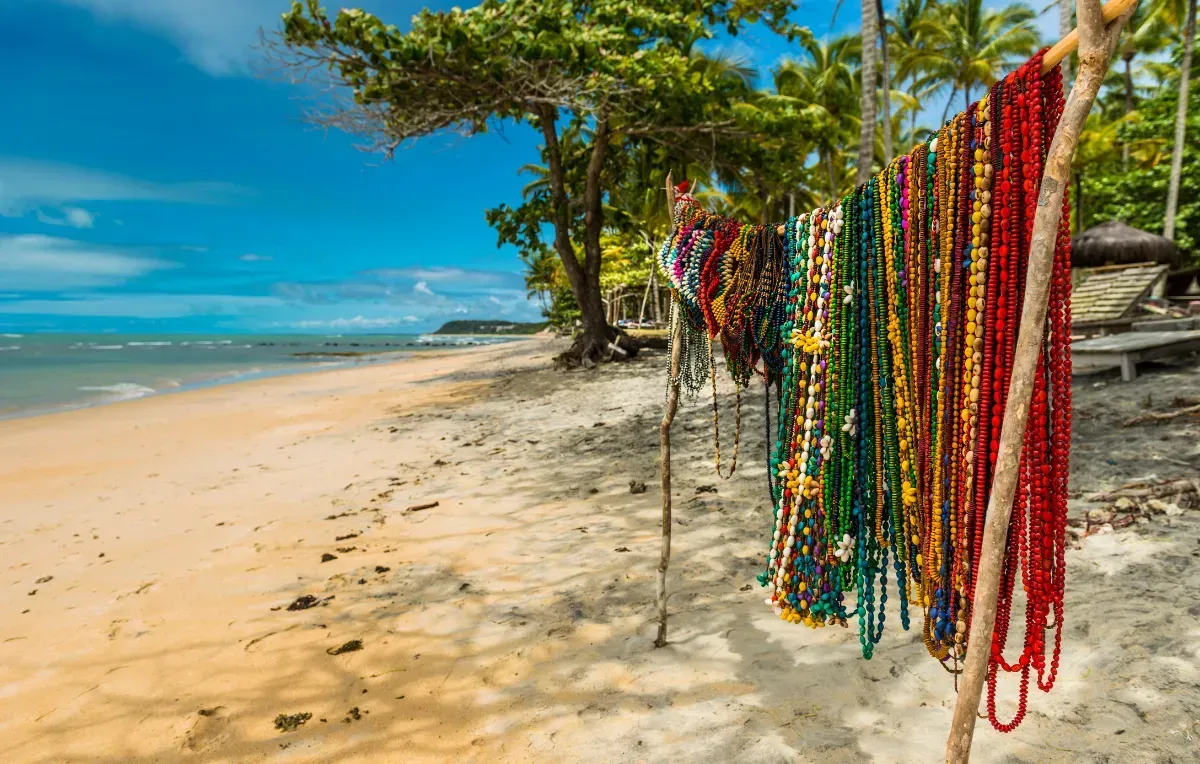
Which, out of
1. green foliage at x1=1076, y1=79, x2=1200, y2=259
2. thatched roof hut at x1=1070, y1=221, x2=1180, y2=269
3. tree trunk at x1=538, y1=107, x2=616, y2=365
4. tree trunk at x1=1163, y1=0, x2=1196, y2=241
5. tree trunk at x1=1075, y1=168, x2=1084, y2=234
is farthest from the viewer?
tree trunk at x1=1075, y1=168, x2=1084, y2=234

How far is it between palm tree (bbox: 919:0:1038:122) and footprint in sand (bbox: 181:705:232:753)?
2665 cm

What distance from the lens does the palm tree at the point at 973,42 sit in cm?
2305

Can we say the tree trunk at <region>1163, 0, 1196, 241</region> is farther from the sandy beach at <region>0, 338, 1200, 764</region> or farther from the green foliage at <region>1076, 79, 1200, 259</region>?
the sandy beach at <region>0, 338, 1200, 764</region>

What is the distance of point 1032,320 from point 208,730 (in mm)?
3203

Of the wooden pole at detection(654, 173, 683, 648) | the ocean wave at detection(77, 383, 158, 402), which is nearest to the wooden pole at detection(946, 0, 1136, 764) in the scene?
the wooden pole at detection(654, 173, 683, 648)

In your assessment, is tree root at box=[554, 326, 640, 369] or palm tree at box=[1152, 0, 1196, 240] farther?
palm tree at box=[1152, 0, 1196, 240]

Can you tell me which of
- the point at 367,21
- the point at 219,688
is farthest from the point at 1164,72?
the point at 219,688

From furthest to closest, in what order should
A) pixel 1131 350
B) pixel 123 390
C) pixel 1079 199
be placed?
pixel 1079 199, pixel 123 390, pixel 1131 350

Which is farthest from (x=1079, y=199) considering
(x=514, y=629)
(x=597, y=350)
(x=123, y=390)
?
(x=123, y=390)

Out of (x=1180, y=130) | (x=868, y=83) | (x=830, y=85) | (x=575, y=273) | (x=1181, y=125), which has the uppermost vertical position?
(x=830, y=85)

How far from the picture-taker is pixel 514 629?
10.4 ft

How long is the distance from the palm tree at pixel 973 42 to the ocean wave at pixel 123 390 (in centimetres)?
2757

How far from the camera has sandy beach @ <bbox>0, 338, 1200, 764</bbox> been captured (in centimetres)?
229

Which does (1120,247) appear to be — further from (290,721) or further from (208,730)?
(208,730)
